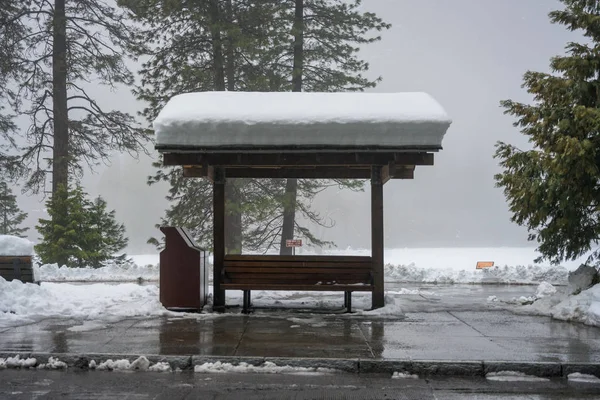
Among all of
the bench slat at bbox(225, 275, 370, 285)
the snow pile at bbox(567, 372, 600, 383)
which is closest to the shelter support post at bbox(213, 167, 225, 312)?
the bench slat at bbox(225, 275, 370, 285)

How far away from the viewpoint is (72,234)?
25859 millimetres

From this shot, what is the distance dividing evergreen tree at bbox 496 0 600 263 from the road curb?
Answer: 181 inches

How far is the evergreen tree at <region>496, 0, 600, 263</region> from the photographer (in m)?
10.8

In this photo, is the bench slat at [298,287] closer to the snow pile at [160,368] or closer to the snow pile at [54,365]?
the snow pile at [160,368]

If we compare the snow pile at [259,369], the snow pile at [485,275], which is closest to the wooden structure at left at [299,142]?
the snow pile at [259,369]

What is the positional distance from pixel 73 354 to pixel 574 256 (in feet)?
33.6

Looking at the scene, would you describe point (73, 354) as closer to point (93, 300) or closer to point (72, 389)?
point (72, 389)

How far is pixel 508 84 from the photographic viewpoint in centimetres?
17925

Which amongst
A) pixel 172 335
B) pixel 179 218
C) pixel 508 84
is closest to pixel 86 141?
pixel 179 218

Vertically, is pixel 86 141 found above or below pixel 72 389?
above

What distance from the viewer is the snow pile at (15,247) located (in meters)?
13.0

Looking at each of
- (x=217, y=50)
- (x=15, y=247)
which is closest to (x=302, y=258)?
(x=15, y=247)

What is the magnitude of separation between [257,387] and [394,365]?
5.41 ft

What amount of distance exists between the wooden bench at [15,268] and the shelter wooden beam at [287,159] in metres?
4.25
